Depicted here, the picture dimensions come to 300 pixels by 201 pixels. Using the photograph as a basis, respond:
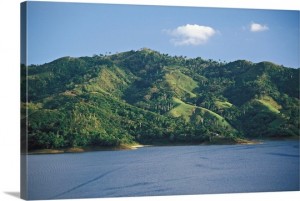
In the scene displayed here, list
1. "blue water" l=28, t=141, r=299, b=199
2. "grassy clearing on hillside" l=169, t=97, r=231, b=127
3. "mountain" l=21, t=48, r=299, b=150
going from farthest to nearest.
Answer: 1. "grassy clearing on hillside" l=169, t=97, r=231, b=127
2. "mountain" l=21, t=48, r=299, b=150
3. "blue water" l=28, t=141, r=299, b=199

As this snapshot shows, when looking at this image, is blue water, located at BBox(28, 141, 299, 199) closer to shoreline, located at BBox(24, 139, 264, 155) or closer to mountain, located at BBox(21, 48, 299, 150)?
shoreline, located at BBox(24, 139, 264, 155)

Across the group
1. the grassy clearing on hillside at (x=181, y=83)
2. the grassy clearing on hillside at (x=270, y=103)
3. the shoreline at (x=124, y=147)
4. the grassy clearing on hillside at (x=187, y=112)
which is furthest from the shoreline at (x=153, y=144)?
the grassy clearing on hillside at (x=181, y=83)

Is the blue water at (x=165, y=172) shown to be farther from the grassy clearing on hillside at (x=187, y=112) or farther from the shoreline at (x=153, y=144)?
the grassy clearing on hillside at (x=187, y=112)

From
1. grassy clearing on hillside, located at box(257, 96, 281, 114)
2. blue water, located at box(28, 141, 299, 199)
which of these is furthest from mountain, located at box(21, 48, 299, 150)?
blue water, located at box(28, 141, 299, 199)

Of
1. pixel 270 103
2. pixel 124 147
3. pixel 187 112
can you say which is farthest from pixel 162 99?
pixel 270 103

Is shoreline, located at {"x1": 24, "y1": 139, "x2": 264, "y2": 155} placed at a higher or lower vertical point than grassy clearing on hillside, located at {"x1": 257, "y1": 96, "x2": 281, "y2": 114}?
lower

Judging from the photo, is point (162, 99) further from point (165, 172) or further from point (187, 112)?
point (165, 172)

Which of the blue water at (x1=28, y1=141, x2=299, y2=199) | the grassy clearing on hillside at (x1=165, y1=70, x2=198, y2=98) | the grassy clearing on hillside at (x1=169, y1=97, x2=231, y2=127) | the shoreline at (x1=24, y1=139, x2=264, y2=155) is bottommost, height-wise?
the blue water at (x1=28, y1=141, x2=299, y2=199)
